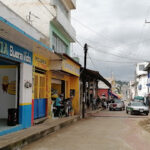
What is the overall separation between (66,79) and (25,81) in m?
9.06

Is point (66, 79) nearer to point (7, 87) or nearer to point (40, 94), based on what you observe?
point (40, 94)

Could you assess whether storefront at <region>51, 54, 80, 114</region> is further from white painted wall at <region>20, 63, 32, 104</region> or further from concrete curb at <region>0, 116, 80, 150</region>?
concrete curb at <region>0, 116, 80, 150</region>

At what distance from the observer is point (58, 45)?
20531 mm

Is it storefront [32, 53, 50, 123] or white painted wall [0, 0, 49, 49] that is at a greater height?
white painted wall [0, 0, 49, 49]

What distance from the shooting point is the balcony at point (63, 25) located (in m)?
18.6

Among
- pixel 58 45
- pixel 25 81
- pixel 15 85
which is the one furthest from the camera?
pixel 58 45

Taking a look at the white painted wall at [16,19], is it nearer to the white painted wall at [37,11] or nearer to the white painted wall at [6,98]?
the white painted wall at [6,98]

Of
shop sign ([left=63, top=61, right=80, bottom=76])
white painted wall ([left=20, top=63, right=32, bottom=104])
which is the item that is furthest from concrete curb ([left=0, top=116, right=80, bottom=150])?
shop sign ([left=63, top=61, right=80, bottom=76])

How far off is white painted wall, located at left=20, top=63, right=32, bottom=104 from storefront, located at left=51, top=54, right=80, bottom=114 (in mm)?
3306

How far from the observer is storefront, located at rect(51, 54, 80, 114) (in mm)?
15625

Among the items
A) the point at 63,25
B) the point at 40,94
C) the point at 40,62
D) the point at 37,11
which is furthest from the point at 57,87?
the point at 40,62

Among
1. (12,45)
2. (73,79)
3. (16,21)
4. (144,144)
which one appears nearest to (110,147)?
(144,144)

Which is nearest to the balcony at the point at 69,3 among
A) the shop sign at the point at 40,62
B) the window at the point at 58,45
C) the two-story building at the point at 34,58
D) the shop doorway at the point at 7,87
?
the two-story building at the point at 34,58

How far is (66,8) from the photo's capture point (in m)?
23.5
